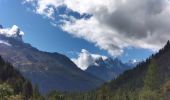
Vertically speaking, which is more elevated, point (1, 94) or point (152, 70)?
point (152, 70)

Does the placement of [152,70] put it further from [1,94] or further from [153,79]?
[1,94]

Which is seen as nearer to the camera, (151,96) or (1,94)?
(1,94)

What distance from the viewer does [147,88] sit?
188875mm

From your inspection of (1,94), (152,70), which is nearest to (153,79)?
(152,70)

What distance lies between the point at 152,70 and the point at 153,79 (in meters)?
4.69

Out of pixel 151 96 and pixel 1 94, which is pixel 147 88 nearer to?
pixel 151 96

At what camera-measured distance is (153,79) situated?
188000 millimetres

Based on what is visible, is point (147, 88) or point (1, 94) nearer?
point (1, 94)

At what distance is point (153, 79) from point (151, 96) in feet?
28.9

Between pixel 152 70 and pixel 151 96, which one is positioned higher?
pixel 152 70

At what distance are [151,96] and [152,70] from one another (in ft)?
44.0

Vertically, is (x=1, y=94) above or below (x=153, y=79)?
below

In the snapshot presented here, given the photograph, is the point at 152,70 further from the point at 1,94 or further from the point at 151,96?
the point at 1,94

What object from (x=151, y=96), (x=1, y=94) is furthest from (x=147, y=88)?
(x=1, y=94)
